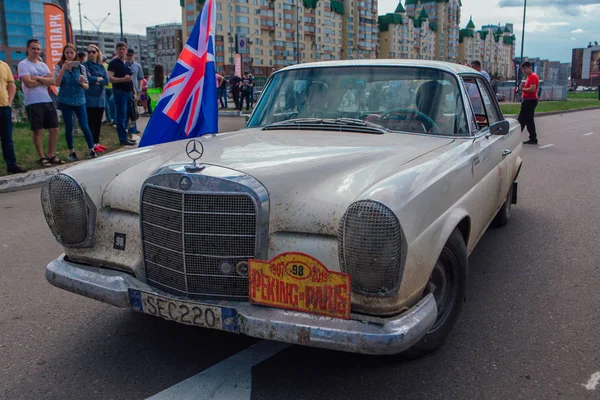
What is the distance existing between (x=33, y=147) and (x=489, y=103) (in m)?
8.59

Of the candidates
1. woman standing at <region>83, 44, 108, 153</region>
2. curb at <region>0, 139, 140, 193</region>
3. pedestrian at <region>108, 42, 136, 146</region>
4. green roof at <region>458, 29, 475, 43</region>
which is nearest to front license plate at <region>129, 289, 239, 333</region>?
curb at <region>0, 139, 140, 193</region>

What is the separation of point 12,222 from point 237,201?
4364 millimetres

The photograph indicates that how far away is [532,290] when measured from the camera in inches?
153

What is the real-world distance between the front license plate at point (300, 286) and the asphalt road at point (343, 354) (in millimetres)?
470

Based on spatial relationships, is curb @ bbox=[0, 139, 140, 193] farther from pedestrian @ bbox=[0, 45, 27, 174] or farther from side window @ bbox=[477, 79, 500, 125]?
side window @ bbox=[477, 79, 500, 125]

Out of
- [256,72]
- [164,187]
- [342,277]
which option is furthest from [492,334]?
[256,72]

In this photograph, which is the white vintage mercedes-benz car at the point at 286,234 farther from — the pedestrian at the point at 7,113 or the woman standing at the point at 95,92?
the woman standing at the point at 95,92

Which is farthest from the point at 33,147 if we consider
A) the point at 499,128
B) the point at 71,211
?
the point at 499,128

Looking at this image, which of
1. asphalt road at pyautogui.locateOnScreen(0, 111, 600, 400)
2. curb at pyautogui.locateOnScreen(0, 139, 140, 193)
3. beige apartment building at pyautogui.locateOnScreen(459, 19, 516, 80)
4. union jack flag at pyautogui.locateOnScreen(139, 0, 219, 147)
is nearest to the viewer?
asphalt road at pyautogui.locateOnScreen(0, 111, 600, 400)

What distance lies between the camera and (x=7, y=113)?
7.73 meters

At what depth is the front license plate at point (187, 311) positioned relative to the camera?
248 centimetres

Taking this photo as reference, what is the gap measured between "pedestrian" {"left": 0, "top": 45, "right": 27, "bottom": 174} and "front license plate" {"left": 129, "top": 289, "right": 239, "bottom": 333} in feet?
20.4

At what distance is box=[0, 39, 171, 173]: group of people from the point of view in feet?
26.2

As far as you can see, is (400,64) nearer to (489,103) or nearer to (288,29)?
(489,103)
